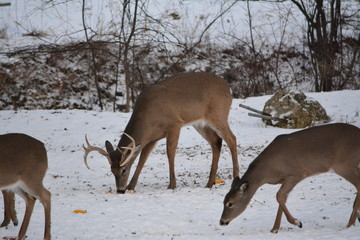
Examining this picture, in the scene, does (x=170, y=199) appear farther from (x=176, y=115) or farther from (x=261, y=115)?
(x=261, y=115)

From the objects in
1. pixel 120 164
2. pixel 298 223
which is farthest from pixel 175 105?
pixel 298 223

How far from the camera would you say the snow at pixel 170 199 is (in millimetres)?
7555

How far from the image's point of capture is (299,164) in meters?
7.54

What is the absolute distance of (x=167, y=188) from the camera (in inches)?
414

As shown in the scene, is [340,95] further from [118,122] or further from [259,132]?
[118,122]

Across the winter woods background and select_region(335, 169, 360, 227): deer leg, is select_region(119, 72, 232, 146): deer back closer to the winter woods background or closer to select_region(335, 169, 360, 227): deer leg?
select_region(335, 169, 360, 227): deer leg

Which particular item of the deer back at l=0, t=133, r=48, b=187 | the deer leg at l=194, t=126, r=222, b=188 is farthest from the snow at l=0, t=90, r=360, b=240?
the deer back at l=0, t=133, r=48, b=187

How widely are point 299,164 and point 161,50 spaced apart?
14.8 meters

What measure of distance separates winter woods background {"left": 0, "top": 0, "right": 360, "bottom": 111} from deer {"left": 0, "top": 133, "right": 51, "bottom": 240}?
37.3ft

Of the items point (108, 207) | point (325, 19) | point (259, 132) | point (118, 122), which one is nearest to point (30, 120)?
point (118, 122)

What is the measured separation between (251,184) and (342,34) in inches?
679

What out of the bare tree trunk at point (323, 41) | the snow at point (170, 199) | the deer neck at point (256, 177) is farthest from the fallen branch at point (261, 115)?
the deer neck at point (256, 177)

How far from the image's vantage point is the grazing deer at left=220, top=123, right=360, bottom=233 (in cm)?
741

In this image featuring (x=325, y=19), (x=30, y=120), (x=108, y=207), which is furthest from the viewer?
(x=325, y=19)
